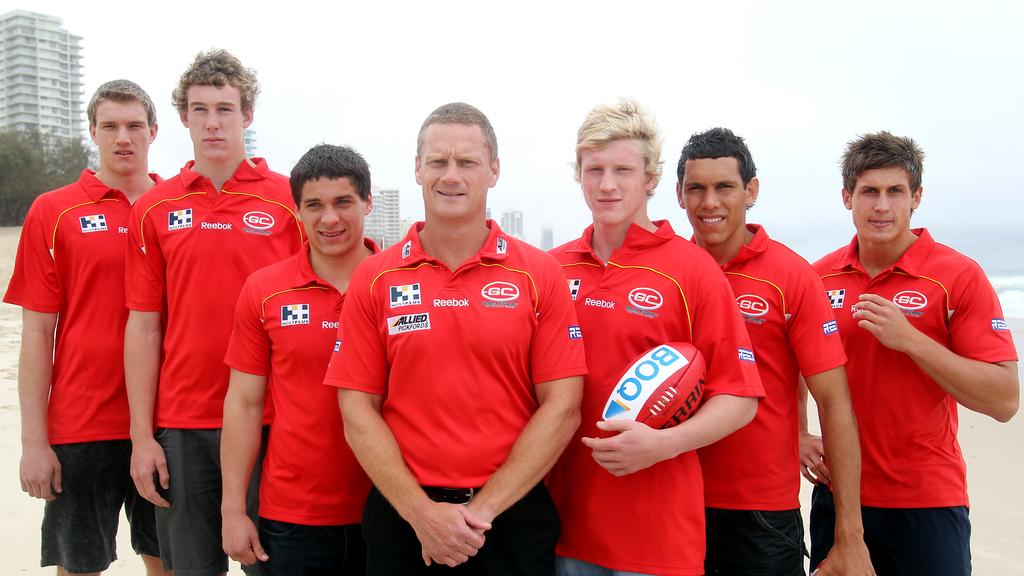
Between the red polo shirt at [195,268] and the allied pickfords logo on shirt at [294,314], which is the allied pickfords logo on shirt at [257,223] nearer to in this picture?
the red polo shirt at [195,268]

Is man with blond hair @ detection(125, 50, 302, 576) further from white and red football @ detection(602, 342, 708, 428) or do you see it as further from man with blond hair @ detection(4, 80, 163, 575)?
white and red football @ detection(602, 342, 708, 428)

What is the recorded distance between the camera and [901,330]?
3451mm

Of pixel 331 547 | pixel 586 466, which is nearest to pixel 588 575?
pixel 586 466

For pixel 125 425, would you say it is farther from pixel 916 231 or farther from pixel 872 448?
pixel 916 231

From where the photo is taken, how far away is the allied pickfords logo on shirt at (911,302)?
3.69 metres

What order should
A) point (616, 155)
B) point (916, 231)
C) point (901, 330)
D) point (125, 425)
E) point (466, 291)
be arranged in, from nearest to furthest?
point (466, 291) → point (616, 155) → point (901, 330) → point (916, 231) → point (125, 425)

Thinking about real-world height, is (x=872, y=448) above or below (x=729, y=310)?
below

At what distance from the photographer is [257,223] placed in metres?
3.90

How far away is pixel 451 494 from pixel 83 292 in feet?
9.03

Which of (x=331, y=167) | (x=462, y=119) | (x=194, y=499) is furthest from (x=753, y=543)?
(x=194, y=499)

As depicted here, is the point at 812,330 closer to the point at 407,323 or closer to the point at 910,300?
the point at 910,300

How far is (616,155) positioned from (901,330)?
169 cm

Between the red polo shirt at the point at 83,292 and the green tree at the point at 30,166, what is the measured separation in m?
45.6

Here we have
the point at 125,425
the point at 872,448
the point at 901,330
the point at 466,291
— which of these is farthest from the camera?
the point at 125,425
